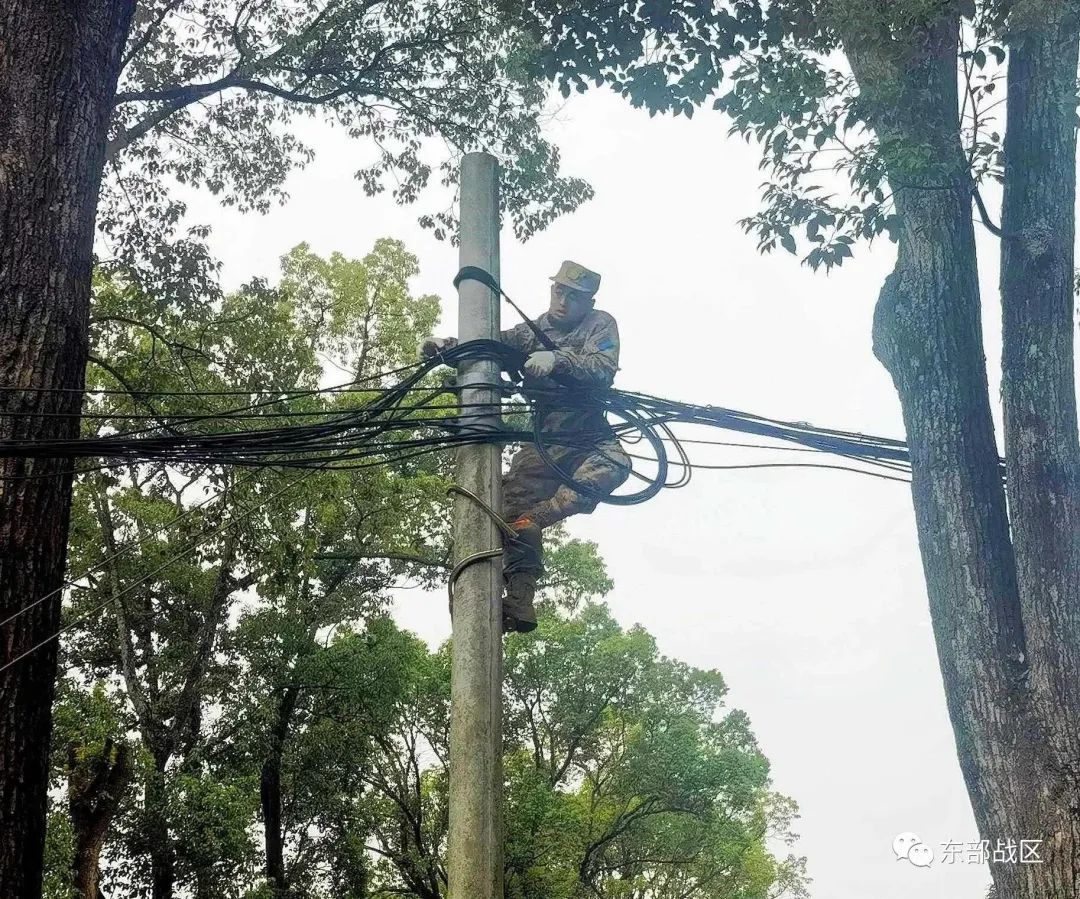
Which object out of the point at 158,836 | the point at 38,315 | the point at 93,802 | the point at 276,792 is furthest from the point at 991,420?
the point at 276,792

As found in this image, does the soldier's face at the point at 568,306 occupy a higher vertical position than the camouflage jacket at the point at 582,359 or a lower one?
higher

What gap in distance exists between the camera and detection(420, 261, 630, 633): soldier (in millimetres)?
4027

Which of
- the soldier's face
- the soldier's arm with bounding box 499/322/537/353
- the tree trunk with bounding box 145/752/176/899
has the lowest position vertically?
the tree trunk with bounding box 145/752/176/899

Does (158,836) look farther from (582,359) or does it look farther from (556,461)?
(582,359)

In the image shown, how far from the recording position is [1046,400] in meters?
3.94

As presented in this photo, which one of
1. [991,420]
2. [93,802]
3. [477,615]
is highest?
[991,420]

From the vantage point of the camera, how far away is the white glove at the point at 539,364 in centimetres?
404

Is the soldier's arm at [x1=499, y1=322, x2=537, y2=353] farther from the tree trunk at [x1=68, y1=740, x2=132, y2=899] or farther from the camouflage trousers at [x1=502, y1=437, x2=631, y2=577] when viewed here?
the tree trunk at [x1=68, y1=740, x2=132, y2=899]

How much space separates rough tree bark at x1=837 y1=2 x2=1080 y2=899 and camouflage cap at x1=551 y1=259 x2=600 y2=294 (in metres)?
1.29

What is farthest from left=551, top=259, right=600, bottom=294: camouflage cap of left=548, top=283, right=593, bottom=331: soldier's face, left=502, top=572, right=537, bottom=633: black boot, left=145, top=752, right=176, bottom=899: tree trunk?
left=145, top=752, right=176, bottom=899: tree trunk

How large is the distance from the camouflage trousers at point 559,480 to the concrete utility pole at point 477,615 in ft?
1.39

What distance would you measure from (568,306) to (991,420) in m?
1.91

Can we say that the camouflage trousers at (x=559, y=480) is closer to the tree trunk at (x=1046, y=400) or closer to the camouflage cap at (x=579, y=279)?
the camouflage cap at (x=579, y=279)

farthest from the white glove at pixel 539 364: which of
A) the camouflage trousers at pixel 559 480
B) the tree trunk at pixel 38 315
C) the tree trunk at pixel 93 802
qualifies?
the tree trunk at pixel 93 802
